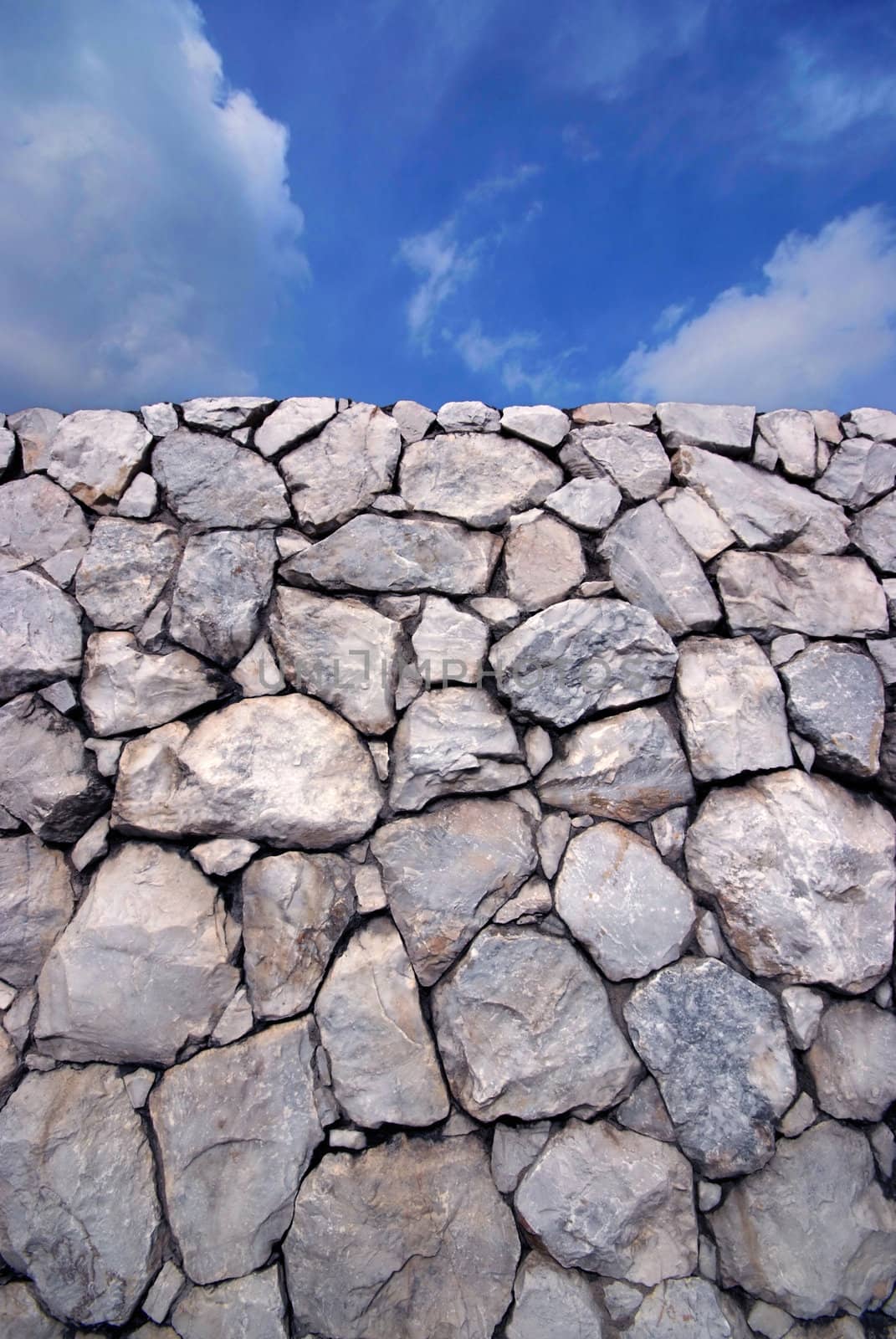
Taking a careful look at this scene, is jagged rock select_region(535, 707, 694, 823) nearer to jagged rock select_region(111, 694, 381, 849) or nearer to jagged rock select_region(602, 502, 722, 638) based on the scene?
jagged rock select_region(602, 502, 722, 638)

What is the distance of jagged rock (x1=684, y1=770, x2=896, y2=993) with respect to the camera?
2027 millimetres

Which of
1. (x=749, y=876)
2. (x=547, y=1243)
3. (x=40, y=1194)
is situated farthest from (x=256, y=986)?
(x=749, y=876)

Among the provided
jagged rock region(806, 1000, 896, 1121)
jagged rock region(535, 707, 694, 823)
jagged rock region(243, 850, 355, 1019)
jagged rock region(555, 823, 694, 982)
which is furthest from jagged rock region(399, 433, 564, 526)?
jagged rock region(806, 1000, 896, 1121)

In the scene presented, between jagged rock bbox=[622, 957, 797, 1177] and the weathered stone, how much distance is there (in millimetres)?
627

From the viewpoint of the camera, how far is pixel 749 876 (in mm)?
2070

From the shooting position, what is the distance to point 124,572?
7.50ft

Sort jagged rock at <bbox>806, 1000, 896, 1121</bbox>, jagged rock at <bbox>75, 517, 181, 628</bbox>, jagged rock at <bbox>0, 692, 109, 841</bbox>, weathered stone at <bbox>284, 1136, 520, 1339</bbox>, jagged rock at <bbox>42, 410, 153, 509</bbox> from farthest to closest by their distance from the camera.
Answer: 1. jagged rock at <bbox>42, 410, 153, 509</bbox>
2. jagged rock at <bbox>75, 517, 181, 628</bbox>
3. jagged rock at <bbox>0, 692, 109, 841</bbox>
4. jagged rock at <bbox>806, 1000, 896, 1121</bbox>
5. weathered stone at <bbox>284, 1136, 520, 1339</bbox>

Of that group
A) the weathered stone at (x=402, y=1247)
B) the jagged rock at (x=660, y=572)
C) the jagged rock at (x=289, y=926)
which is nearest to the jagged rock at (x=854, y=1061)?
the weathered stone at (x=402, y=1247)

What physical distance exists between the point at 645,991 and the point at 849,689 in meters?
1.27

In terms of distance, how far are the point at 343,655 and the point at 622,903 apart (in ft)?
4.03

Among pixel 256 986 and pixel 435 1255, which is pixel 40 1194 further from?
pixel 435 1255

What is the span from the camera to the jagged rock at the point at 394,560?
7.48 feet

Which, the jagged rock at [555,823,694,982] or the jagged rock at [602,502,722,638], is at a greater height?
Answer: the jagged rock at [602,502,722,638]

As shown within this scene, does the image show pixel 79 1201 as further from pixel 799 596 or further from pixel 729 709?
pixel 799 596
